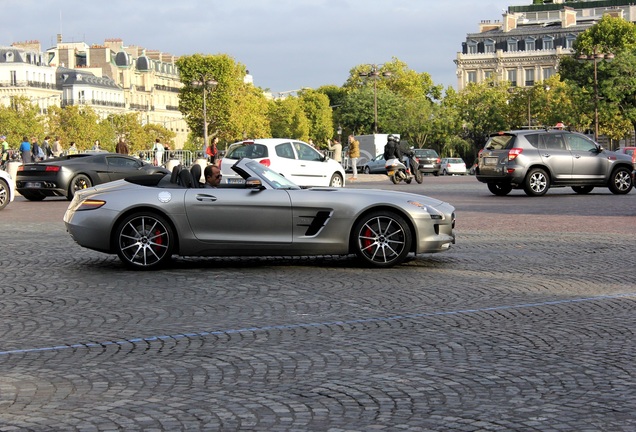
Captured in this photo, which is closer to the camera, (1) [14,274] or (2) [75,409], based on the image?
(2) [75,409]

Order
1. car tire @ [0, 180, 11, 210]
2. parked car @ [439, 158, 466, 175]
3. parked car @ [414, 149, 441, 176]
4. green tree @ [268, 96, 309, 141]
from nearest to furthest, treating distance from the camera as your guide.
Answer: car tire @ [0, 180, 11, 210], parked car @ [414, 149, 441, 176], parked car @ [439, 158, 466, 175], green tree @ [268, 96, 309, 141]

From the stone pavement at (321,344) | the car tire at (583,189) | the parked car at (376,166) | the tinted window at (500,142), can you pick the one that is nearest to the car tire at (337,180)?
the tinted window at (500,142)

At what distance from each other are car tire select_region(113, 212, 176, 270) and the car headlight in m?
2.64

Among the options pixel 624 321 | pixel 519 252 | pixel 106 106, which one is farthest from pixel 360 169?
pixel 106 106

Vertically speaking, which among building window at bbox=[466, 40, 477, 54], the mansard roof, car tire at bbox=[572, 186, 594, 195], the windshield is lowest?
car tire at bbox=[572, 186, 594, 195]

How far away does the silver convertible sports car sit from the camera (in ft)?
41.1

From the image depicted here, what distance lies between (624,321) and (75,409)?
4.54 m

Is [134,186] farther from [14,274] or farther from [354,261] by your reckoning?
[354,261]

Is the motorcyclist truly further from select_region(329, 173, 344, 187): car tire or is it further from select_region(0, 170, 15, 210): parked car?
select_region(0, 170, 15, 210): parked car

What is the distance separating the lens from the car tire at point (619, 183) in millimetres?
29938

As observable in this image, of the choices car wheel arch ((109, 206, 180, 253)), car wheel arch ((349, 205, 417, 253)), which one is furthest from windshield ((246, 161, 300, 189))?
car wheel arch ((109, 206, 180, 253))

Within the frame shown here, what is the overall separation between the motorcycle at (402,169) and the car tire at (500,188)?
34.2ft

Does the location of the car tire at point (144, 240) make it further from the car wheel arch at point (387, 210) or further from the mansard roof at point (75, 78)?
the mansard roof at point (75, 78)

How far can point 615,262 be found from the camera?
13281mm
